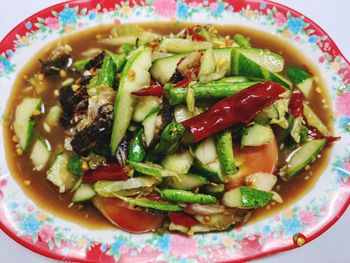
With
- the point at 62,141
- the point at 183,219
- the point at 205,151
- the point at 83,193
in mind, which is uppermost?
the point at 205,151

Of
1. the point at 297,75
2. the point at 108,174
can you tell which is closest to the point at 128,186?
the point at 108,174

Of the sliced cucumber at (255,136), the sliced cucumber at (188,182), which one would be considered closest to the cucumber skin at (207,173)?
the sliced cucumber at (188,182)

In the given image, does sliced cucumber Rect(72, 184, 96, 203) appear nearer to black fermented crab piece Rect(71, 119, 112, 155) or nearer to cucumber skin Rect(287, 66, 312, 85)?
black fermented crab piece Rect(71, 119, 112, 155)

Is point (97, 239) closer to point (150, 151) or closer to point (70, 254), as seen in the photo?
point (70, 254)

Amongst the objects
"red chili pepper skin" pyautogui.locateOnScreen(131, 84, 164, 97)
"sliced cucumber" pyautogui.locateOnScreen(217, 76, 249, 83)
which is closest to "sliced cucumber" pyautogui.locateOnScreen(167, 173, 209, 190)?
"red chili pepper skin" pyautogui.locateOnScreen(131, 84, 164, 97)

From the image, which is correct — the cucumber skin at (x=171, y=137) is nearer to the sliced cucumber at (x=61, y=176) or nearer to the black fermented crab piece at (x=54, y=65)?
the sliced cucumber at (x=61, y=176)

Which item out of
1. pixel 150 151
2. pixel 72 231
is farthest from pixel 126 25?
pixel 72 231

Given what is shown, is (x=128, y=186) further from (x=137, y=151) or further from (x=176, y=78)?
(x=176, y=78)
